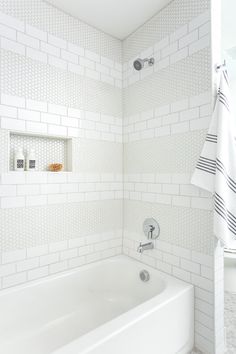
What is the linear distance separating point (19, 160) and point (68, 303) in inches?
45.2

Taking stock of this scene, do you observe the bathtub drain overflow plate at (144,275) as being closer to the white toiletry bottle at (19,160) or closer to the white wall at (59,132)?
the white wall at (59,132)

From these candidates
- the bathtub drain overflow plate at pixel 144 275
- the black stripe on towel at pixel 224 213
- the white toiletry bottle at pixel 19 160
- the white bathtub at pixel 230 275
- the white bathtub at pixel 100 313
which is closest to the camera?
the white bathtub at pixel 100 313

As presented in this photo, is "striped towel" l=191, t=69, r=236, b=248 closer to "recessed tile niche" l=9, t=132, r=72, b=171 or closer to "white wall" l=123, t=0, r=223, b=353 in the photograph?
"white wall" l=123, t=0, r=223, b=353

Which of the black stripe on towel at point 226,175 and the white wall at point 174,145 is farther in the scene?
the white wall at point 174,145

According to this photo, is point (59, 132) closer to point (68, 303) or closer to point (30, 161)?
point (30, 161)

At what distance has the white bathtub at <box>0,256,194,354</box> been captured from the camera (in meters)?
1.19

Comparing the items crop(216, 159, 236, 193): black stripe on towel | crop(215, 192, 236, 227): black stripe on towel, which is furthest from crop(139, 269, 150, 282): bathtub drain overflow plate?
crop(216, 159, 236, 193): black stripe on towel

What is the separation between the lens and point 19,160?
64.7 inches

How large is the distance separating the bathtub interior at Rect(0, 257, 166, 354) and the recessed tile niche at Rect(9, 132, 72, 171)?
88cm

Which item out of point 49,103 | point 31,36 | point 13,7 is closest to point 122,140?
point 49,103

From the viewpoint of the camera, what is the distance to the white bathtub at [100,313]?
1.19 m

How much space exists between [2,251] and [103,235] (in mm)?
846

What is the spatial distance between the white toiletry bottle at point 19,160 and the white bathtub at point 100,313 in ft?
2.72

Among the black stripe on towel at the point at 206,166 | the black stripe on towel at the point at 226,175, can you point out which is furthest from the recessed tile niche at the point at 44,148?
the black stripe on towel at the point at 226,175
